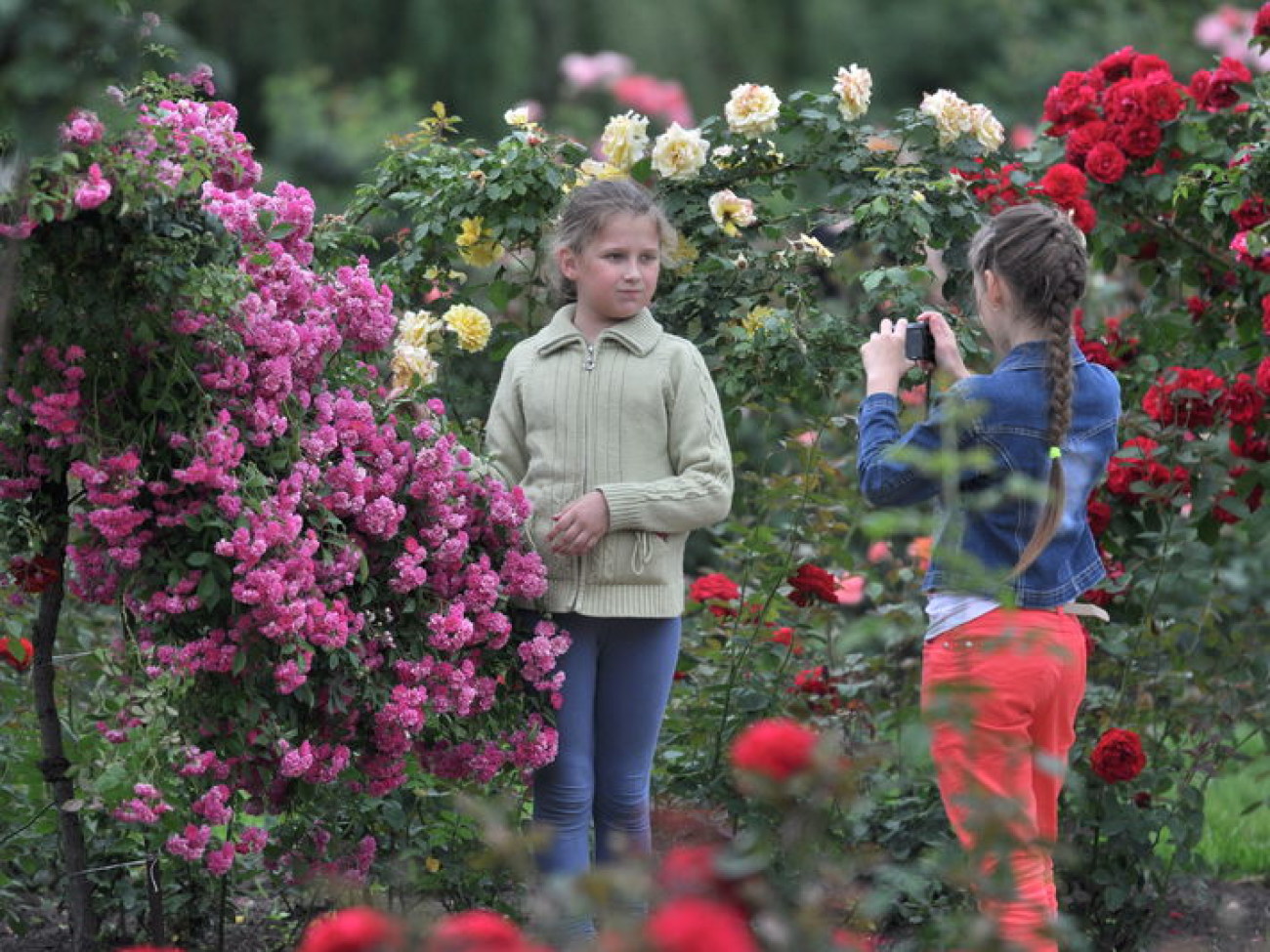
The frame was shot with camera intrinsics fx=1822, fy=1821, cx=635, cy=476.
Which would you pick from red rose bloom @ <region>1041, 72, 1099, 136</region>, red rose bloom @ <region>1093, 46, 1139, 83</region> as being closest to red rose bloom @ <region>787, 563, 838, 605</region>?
red rose bloom @ <region>1041, 72, 1099, 136</region>

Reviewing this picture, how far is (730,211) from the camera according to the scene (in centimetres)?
336

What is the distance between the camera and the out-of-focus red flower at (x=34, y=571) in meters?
2.81

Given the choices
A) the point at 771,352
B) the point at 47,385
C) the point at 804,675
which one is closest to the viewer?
the point at 47,385

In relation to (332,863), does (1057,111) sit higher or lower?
higher

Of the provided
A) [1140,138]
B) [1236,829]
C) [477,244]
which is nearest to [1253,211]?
[1140,138]

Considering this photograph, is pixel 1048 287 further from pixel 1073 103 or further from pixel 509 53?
pixel 509 53

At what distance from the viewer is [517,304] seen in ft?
12.9

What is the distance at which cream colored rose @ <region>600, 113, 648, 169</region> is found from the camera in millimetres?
3428

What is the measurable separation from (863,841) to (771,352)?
1099mm

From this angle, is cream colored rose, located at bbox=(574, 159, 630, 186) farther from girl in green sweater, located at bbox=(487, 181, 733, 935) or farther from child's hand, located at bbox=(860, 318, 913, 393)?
child's hand, located at bbox=(860, 318, 913, 393)

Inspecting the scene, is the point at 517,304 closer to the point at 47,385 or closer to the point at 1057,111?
the point at 1057,111

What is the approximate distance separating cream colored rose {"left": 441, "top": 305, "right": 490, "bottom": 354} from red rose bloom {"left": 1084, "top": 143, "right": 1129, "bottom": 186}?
124 cm

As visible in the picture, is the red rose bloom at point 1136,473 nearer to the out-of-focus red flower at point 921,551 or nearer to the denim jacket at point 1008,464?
the out-of-focus red flower at point 921,551

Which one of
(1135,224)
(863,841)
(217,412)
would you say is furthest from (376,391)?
(1135,224)
